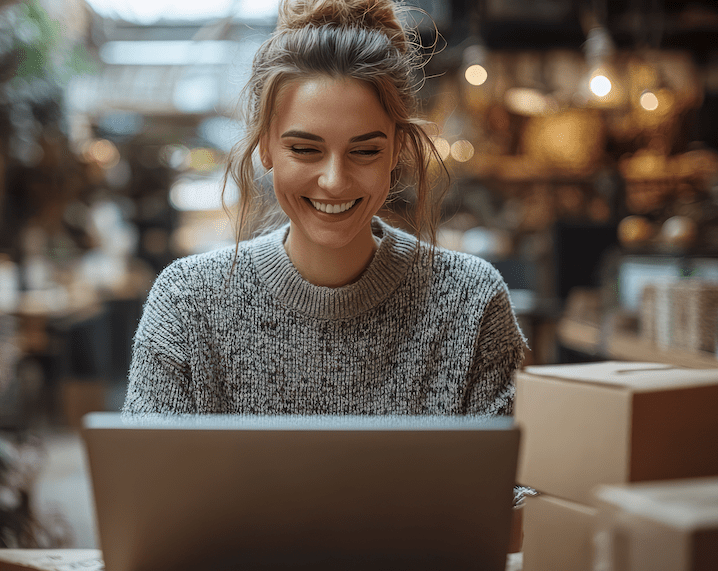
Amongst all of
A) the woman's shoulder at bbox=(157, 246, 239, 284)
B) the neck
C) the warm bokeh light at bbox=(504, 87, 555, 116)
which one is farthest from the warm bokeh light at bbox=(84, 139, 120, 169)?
the neck

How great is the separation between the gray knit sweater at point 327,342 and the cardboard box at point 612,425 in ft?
1.47

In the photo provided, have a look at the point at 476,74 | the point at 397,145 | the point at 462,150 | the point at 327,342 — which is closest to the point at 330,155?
the point at 397,145

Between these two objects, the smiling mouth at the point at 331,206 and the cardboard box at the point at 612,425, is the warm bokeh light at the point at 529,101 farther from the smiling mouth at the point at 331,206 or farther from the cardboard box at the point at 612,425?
the cardboard box at the point at 612,425

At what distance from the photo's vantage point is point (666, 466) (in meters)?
0.80

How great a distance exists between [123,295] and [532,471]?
Answer: 561 centimetres

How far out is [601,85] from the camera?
3.49 m

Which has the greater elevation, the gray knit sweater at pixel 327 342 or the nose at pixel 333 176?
the nose at pixel 333 176

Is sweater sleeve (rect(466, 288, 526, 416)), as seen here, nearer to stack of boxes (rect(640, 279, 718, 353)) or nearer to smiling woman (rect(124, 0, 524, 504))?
smiling woman (rect(124, 0, 524, 504))

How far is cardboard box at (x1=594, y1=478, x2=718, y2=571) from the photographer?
56 cm

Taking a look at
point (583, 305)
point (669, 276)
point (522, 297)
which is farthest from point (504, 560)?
point (522, 297)

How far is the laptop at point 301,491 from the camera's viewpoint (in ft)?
2.20

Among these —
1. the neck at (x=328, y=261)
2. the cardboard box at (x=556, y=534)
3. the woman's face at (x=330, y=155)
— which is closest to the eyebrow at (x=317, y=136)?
the woman's face at (x=330, y=155)

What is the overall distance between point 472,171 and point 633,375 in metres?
4.53

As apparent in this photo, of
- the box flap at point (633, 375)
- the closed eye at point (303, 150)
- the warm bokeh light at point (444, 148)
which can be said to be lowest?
the box flap at point (633, 375)
